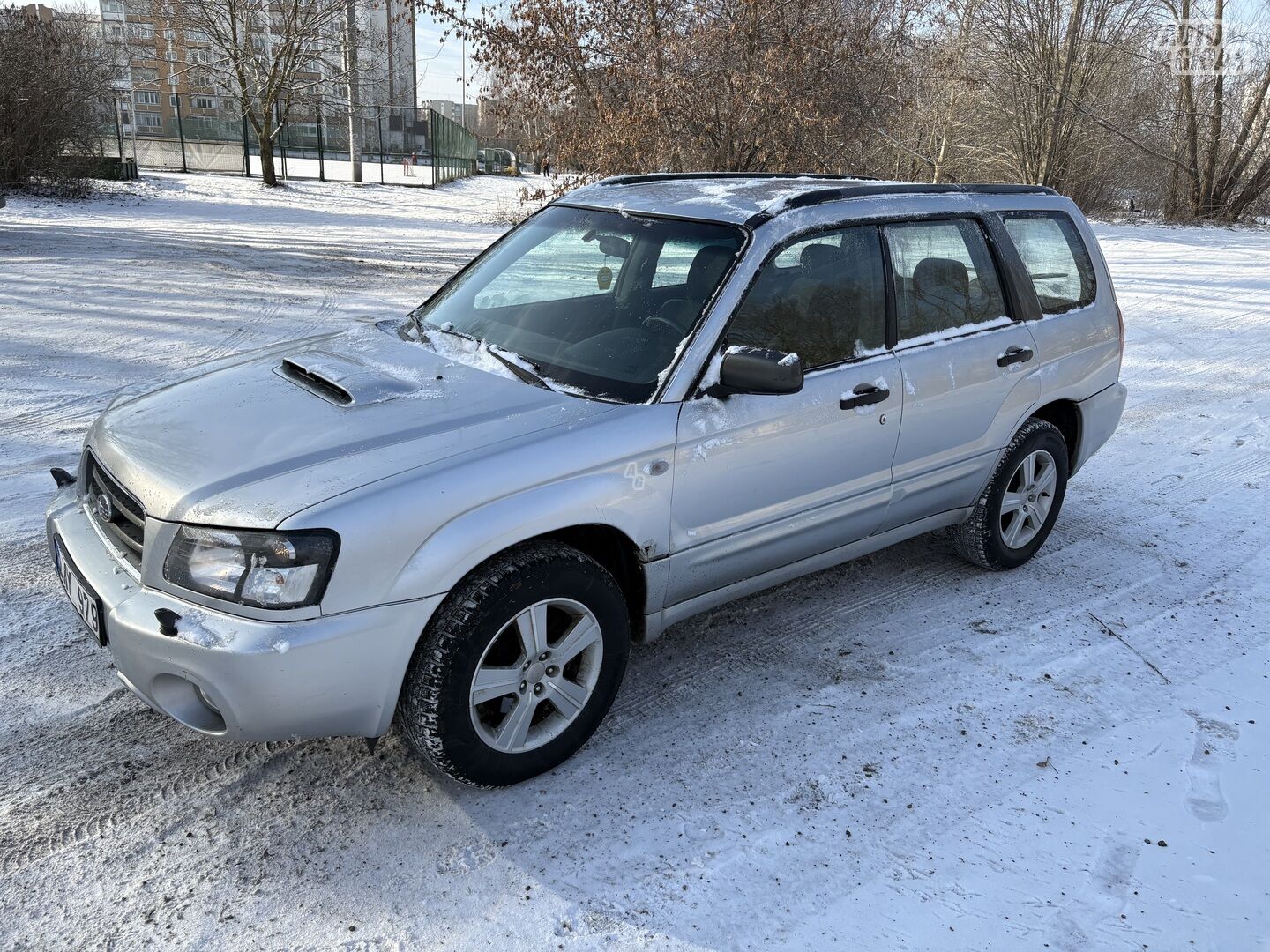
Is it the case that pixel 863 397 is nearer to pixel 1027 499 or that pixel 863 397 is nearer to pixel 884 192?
pixel 884 192

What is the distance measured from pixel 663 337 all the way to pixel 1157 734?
222 cm

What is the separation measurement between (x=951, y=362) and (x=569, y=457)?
190 cm

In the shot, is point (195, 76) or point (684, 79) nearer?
point (684, 79)

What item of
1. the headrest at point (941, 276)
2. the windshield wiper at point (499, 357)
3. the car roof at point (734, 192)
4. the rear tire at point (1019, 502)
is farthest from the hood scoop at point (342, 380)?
the rear tire at point (1019, 502)

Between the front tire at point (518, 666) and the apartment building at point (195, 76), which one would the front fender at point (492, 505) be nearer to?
the front tire at point (518, 666)

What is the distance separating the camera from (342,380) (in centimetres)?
323

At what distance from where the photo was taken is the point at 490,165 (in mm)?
51031

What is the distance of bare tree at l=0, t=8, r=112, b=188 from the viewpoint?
18.5m

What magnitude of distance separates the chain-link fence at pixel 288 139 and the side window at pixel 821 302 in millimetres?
22581

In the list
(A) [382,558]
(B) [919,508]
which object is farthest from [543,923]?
(B) [919,508]

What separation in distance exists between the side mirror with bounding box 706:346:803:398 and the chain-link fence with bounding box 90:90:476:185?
75.3 feet

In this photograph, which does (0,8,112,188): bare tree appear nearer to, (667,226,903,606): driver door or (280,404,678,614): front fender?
(667,226,903,606): driver door

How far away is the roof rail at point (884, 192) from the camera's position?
3.62 meters

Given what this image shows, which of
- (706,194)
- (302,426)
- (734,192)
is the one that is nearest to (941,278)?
(734,192)
